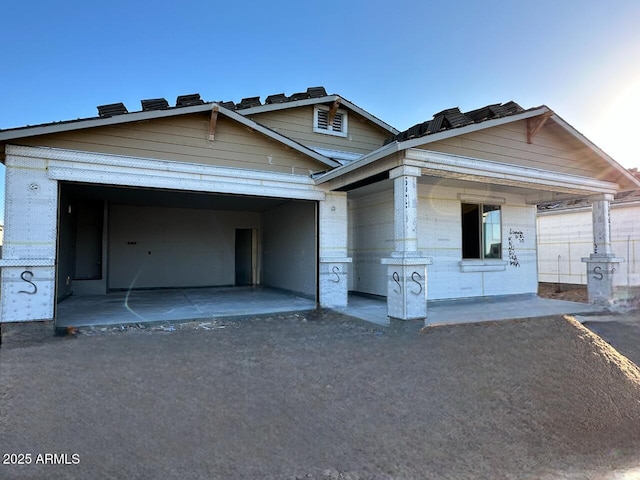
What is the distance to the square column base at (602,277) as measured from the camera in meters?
9.20

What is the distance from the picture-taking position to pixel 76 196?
11719mm

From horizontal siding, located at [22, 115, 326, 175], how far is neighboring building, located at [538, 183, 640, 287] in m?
10.6

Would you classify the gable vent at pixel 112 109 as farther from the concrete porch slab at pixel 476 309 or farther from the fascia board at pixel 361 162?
the concrete porch slab at pixel 476 309

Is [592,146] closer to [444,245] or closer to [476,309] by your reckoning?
[444,245]

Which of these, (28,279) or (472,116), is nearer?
(28,279)

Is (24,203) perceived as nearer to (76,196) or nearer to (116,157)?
(116,157)

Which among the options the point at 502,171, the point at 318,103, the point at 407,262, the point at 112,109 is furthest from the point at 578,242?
the point at 112,109

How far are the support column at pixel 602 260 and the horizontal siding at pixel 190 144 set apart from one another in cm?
668

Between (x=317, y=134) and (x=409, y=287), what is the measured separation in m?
7.11

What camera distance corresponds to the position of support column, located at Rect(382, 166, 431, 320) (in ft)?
21.1

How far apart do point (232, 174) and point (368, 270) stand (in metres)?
4.75

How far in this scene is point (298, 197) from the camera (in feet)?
29.3

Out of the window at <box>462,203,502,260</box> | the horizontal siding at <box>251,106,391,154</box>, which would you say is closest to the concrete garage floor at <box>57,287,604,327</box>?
the window at <box>462,203,502,260</box>

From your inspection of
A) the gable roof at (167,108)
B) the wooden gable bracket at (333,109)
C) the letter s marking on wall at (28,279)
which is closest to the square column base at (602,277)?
the gable roof at (167,108)
